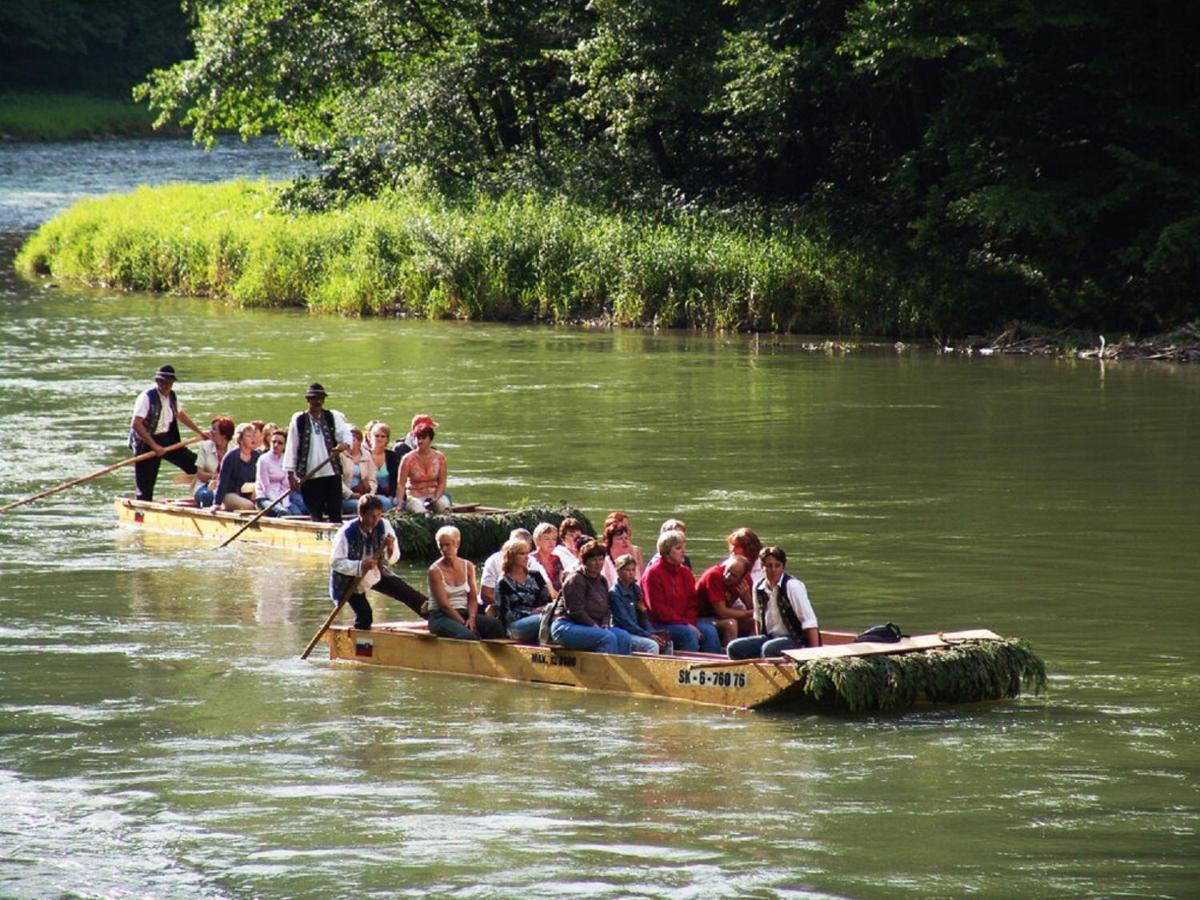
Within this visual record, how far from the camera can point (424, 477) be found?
18.6 m

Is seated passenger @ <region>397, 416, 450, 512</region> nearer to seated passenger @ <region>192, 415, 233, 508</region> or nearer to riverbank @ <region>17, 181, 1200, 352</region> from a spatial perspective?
seated passenger @ <region>192, 415, 233, 508</region>

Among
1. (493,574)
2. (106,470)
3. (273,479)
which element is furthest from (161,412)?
(493,574)

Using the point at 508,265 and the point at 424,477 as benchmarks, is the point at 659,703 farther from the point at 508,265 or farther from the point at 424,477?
the point at 508,265

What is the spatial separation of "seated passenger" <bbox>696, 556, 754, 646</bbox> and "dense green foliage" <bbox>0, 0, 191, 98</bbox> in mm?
72678

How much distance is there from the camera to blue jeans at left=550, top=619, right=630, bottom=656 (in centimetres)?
1341

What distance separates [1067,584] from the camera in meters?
16.6

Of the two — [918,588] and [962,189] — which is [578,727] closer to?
[918,588]

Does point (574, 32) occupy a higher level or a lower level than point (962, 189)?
higher

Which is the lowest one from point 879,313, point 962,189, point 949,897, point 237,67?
point 949,897

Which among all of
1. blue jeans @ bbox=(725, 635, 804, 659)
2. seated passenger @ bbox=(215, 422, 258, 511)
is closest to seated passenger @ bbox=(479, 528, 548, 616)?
blue jeans @ bbox=(725, 635, 804, 659)

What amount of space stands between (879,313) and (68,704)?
2451cm

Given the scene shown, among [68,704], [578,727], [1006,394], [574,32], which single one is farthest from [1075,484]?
[574,32]

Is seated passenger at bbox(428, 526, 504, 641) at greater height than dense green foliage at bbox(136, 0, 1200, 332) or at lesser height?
lesser

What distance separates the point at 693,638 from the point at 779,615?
796 millimetres
